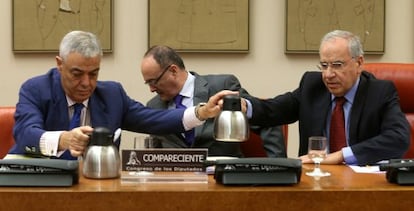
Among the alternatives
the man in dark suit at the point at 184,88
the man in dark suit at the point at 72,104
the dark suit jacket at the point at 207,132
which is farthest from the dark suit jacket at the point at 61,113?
the man in dark suit at the point at 184,88

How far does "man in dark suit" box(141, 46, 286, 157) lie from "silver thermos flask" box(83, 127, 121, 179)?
1.31 m

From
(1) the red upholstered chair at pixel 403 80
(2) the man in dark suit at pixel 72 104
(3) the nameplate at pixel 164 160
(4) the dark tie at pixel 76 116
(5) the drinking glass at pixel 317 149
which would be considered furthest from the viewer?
(1) the red upholstered chair at pixel 403 80

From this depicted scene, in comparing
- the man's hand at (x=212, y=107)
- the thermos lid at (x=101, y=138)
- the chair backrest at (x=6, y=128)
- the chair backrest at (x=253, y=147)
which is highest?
the man's hand at (x=212, y=107)

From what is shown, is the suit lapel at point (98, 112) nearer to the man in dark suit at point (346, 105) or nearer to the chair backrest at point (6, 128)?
the chair backrest at point (6, 128)

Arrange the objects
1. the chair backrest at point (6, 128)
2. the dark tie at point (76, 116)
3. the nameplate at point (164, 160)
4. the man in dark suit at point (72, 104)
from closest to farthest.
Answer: the nameplate at point (164, 160) → the man in dark suit at point (72, 104) → the dark tie at point (76, 116) → the chair backrest at point (6, 128)

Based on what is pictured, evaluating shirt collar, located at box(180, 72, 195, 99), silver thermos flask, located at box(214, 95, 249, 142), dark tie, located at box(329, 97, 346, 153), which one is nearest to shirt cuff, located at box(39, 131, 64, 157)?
silver thermos flask, located at box(214, 95, 249, 142)

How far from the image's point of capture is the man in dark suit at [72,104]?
2.77 meters

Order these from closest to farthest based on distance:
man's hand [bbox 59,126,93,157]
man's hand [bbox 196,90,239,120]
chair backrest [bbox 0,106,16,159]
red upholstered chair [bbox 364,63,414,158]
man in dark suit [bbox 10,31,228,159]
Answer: man's hand [bbox 59,126,93,157] → man in dark suit [bbox 10,31,228,159] → man's hand [bbox 196,90,239,120] → chair backrest [bbox 0,106,16,159] → red upholstered chair [bbox 364,63,414,158]

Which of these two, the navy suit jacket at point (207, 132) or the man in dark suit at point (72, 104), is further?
the navy suit jacket at point (207, 132)

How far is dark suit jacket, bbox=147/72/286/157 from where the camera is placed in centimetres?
361

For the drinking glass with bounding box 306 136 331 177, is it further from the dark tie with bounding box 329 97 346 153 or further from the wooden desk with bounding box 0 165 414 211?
the dark tie with bounding box 329 97 346 153

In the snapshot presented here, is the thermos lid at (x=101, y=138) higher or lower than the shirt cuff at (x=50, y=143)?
higher

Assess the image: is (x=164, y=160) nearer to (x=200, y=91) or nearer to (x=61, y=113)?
(x=61, y=113)

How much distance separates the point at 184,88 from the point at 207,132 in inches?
14.0
